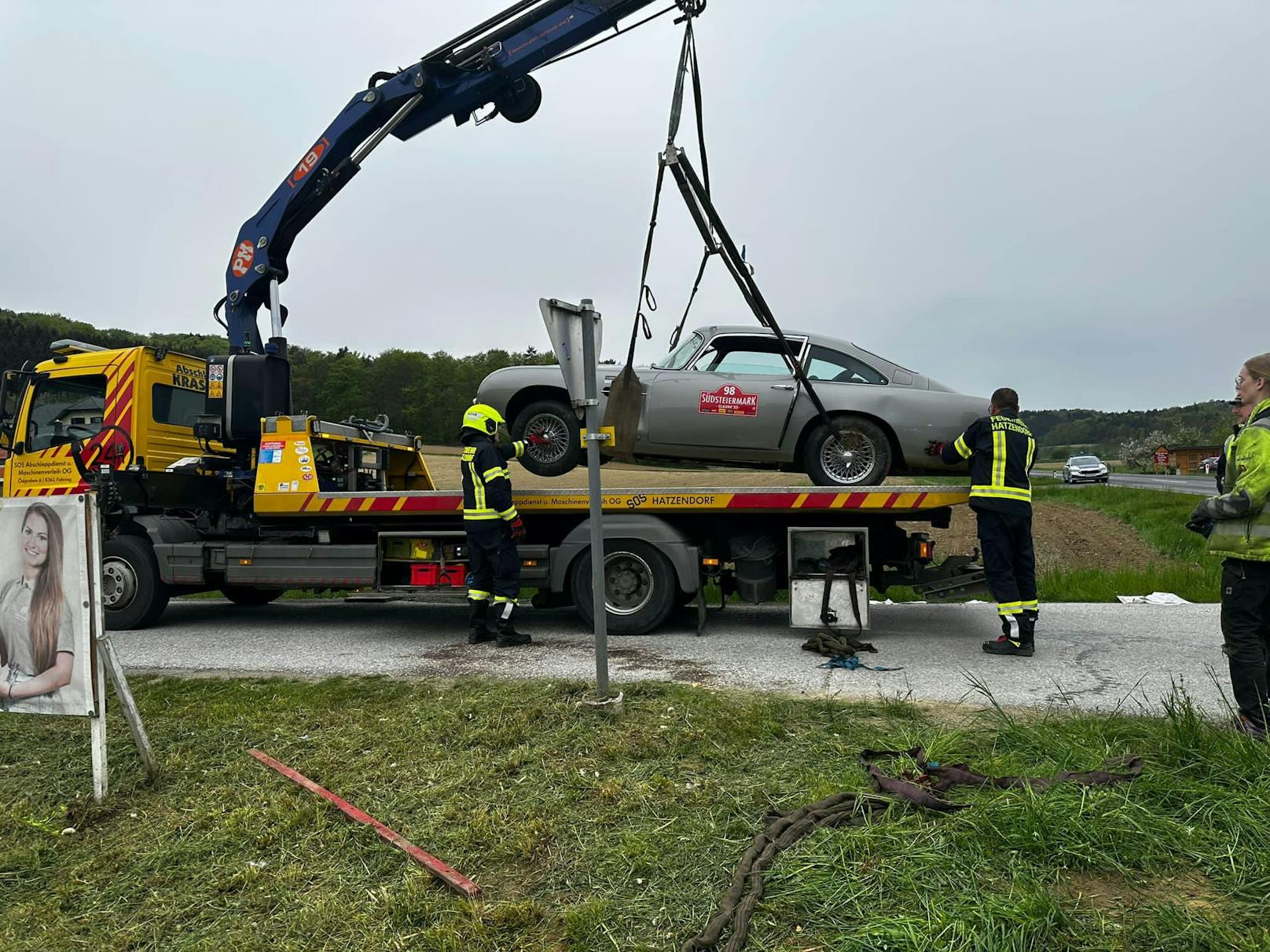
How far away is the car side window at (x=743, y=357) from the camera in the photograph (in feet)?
24.5

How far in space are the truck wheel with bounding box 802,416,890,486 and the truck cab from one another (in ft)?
19.8

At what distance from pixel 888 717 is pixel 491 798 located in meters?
2.07

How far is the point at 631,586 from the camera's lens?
7160mm

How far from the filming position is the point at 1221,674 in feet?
18.2

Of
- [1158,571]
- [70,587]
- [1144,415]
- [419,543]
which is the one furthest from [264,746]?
→ [1144,415]

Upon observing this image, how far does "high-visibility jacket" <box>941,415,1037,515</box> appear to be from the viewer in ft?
20.5

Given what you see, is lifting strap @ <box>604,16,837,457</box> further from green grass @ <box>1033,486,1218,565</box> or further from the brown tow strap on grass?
green grass @ <box>1033,486,1218,565</box>

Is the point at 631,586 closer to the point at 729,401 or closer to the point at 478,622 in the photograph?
the point at 478,622

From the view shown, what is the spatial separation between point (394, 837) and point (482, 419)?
4085 mm

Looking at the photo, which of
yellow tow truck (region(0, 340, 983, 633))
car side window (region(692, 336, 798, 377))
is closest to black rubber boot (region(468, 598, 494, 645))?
yellow tow truck (region(0, 340, 983, 633))

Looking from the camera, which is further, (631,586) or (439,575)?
(439,575)

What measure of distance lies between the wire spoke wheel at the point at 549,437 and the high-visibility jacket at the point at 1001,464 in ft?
11.1

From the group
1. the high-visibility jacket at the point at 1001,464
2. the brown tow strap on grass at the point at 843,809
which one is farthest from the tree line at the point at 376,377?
the brown tow strap on grass at the point at 843,809

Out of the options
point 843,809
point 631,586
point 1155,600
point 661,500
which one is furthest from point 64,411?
point 1155,600
